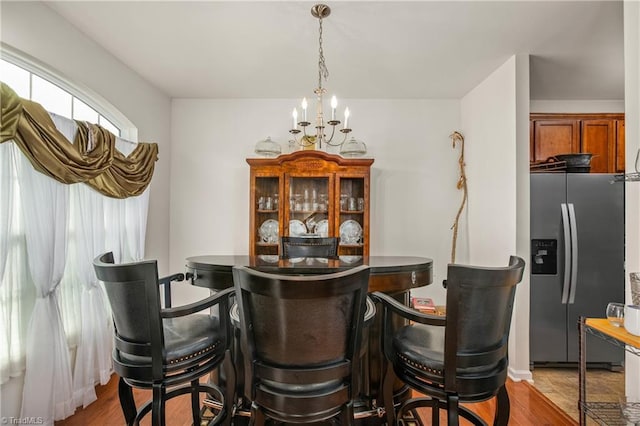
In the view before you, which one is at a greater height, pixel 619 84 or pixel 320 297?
pixel 619 84

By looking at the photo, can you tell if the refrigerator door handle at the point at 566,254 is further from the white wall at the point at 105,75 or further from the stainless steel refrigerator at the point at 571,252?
the white wall at the point at 105,75

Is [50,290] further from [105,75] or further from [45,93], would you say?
[105,75]

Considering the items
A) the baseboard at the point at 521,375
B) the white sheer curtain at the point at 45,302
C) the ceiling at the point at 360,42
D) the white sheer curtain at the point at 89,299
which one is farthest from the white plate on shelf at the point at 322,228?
the white sheer curtain at the point at 45,302

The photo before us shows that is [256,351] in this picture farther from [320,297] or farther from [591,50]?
[591,50]

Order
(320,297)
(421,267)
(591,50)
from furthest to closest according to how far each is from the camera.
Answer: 1. (591,50)
2. (421,267)
3. (320,297)

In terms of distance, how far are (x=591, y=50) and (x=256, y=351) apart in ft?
11.8

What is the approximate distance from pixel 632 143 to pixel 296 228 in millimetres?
2791

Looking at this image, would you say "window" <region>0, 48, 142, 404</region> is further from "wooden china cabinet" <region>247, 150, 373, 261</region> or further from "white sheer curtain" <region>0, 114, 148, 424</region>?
"wooden china cabinet" <region>247, 150, 373, 261</region>

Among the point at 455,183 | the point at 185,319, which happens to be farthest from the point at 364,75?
the point at 185,319

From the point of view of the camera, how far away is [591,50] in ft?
9.02

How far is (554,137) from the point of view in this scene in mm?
3633

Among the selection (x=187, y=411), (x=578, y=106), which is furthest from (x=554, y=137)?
(x=187, y=411)

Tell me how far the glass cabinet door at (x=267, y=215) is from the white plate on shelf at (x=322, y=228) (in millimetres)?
456

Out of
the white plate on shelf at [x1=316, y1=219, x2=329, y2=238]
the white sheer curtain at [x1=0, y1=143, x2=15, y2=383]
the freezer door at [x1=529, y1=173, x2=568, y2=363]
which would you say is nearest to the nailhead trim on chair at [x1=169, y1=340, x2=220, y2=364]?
the white sheer curtain at [x1=0, y1=143, x2=15, y2=383]
